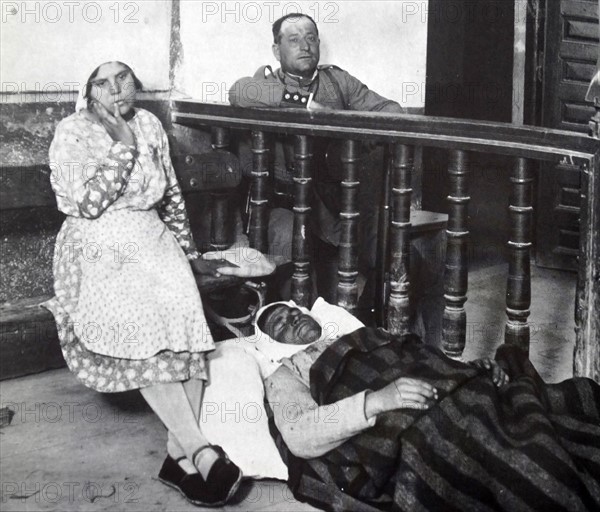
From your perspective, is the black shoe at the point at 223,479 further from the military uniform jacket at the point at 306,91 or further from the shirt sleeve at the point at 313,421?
the military uniform jacket at the point at 306,91

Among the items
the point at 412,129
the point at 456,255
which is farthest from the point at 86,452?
the point at 412,129

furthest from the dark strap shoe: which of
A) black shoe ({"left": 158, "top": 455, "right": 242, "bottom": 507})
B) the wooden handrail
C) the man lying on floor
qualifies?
the wooden handrail

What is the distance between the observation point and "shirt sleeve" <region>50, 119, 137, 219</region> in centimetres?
301

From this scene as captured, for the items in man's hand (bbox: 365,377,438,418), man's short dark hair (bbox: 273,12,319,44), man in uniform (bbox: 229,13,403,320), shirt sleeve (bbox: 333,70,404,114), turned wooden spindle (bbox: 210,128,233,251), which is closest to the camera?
man's hand (bbox: 365,377,438,418)

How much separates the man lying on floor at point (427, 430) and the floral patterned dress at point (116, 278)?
0.38m

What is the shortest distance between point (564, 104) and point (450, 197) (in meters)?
3.05

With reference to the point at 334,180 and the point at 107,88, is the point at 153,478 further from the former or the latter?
the point at 334,180

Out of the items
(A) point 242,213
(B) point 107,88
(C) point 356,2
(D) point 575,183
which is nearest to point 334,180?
(A) point 242,213

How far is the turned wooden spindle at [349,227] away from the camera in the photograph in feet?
11.2

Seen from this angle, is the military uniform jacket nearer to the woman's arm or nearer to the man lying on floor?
the man lying on floor

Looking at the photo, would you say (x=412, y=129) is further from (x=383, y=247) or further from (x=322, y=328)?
(x=383, y=247)

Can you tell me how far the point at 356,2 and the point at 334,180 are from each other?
1.22m

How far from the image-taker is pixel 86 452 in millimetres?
2986

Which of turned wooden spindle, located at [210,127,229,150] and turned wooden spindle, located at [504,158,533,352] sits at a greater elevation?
turned wooden spindle, located at [210,127,229,150]
